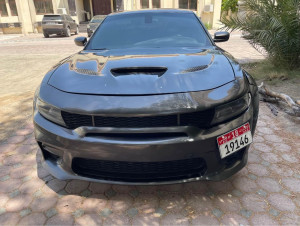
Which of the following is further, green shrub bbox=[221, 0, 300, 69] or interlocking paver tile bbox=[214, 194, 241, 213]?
green shrub bbox=[221, 0, 300, 69]

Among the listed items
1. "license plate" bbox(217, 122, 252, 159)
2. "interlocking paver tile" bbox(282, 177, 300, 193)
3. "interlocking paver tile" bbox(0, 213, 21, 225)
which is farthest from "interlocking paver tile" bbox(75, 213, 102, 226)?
"interlocking paver tile" bbox(282, 177, 300, 193)

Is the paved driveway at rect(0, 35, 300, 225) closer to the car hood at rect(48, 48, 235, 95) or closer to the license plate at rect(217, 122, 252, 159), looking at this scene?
the license plate at rect(217, 122, 252, 159)

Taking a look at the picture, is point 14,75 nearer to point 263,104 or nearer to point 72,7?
point 263,104

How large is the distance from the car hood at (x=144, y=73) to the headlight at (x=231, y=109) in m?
0.16

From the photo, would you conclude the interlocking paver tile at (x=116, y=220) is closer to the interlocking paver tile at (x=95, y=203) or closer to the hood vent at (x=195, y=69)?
the interlocking paver tile at (x=95, y=203)

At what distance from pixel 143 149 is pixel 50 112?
0.75 metres

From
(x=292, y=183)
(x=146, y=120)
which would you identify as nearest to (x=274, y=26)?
(x=292, y=183)

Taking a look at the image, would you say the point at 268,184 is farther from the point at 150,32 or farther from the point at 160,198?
the point at 150,32

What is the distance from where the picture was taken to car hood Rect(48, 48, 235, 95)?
5.55 ft

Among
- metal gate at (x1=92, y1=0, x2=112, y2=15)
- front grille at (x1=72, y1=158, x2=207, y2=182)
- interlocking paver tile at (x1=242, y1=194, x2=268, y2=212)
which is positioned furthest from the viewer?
metal gate at (x1=92, y1=0, x2=112, y2=15)

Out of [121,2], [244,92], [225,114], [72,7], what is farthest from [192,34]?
[72,7]

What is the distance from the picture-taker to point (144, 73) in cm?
187

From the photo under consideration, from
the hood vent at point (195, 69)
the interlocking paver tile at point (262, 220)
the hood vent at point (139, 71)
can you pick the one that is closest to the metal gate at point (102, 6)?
the hood vent at point (139, 71)

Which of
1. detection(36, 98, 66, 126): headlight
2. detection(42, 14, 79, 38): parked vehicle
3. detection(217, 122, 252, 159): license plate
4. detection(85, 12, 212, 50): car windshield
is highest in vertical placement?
detection(85, 12, 212, 50): car windshield
